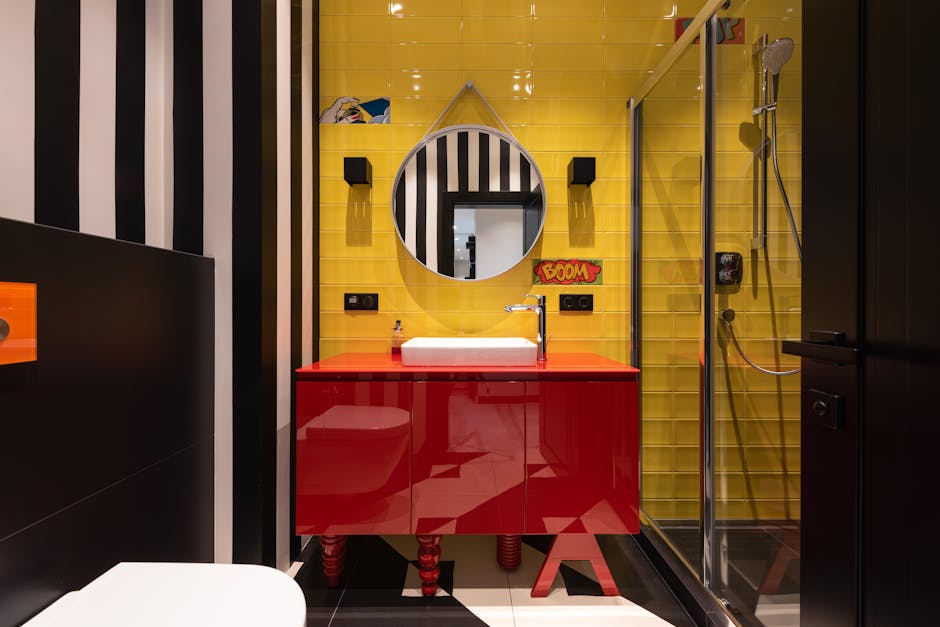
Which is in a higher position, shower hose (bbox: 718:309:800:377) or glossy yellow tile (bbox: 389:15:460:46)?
glossy yellow tile (bbox: 389:15:460:46)

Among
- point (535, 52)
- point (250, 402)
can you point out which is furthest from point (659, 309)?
point (250, 402)

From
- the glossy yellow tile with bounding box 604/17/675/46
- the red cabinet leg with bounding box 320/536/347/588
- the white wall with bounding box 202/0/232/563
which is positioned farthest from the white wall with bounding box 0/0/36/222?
the glossy yellow tile with bounding box 604/17/675/46

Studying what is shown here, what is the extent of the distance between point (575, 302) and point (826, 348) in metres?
1.33

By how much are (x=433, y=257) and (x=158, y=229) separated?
104 centimetres

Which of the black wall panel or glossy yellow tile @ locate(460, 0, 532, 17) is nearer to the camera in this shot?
the black wall panel

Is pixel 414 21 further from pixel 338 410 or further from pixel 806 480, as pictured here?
pixel 806 480

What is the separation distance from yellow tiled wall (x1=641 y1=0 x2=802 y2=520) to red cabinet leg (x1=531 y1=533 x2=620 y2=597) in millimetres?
363

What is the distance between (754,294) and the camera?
1427 millimetres

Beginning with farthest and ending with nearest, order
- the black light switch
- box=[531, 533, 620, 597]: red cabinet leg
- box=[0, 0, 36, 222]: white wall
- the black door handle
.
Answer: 1. box=[531, 533, 620, 597]: red cabinet leg
2. the black light switch
3. box=[0, 0, 36, 222]: white wall
4. the black door handle

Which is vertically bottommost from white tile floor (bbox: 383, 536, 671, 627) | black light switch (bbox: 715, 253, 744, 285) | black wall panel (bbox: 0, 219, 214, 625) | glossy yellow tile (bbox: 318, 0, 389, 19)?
white tile floor (bbox: 383, 536, 671, 627)

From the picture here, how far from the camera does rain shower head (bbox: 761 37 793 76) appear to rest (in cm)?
125

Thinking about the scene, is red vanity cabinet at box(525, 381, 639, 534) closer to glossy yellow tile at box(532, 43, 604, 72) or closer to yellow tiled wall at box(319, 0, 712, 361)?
yellow tiled wall at box(319, 0, 712, 361)

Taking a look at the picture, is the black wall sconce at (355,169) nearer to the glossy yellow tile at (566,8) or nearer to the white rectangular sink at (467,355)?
the white rectangular sink at (467,355)

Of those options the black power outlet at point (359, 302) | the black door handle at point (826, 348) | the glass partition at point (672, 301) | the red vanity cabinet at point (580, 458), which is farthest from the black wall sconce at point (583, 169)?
the black door handle at point (826, 348)
